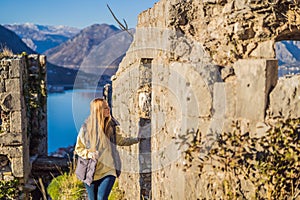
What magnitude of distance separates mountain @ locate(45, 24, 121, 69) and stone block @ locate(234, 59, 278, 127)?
55.5m

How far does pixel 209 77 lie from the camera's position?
2.88 meters

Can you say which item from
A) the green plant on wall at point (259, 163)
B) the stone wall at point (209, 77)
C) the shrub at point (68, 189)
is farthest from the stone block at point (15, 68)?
the green plant on wall at point (259, 163)

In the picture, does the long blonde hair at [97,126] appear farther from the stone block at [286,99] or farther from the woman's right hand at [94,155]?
the stone block at [286,99]

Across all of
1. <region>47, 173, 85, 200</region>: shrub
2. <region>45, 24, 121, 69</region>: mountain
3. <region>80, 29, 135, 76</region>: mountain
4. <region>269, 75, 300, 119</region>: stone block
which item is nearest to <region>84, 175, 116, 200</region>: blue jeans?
<region>269, 75, 300, 119</region>: stone block

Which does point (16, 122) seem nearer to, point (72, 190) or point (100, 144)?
point (72, 190)

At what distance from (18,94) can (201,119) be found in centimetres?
482

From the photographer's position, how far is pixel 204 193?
2.91 metres

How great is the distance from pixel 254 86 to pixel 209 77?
39cm

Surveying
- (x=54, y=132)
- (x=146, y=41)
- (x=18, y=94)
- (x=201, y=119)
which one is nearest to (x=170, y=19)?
(x=146, y=41)

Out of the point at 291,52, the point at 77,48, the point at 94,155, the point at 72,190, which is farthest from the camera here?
the point at 77,48

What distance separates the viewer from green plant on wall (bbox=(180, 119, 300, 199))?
2613 mm

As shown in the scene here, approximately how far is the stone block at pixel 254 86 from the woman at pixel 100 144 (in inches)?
51.0

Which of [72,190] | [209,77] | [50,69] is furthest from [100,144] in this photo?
[50,69]

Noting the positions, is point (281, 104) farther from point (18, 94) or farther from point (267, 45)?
point (18, 94)
